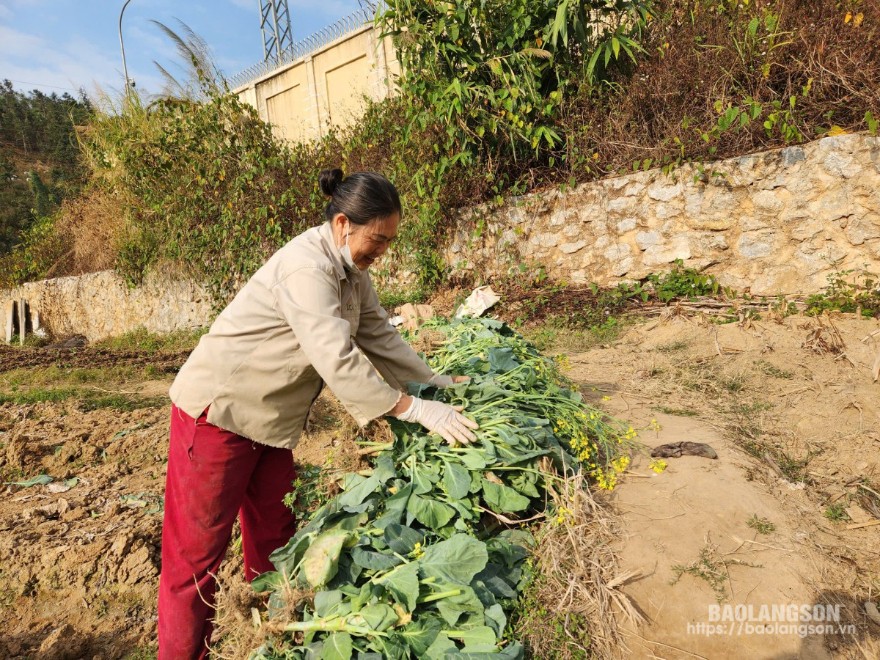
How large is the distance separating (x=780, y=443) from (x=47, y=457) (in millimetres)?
5128

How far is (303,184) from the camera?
8914 millimetres

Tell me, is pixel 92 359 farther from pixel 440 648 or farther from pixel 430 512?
pixel 440 648

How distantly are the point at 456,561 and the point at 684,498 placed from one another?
1.17m

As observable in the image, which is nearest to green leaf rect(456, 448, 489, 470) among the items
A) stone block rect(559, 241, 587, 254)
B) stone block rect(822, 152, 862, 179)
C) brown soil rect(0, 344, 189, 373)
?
stone block rect(822, 152, 862, 179)

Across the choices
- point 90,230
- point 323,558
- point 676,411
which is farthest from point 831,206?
point 90,230

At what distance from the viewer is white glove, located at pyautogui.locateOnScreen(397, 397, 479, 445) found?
6.31 ft

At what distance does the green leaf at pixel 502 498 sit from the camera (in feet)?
6.19

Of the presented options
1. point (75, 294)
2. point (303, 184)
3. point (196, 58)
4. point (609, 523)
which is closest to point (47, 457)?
point (609, 523)

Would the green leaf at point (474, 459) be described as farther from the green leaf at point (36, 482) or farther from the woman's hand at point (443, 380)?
the green leaf at point (36, 482)

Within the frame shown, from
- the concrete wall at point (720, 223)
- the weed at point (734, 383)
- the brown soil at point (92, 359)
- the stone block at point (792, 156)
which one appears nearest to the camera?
the weed at point (734, 383)

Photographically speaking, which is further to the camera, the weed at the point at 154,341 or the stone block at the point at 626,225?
the weed at the point at 154,341

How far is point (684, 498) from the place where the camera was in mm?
2254

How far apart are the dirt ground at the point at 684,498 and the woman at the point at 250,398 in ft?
1.99

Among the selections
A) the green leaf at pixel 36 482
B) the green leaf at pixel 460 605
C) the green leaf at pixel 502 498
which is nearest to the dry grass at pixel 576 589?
the green leaf at pixel 502 498
